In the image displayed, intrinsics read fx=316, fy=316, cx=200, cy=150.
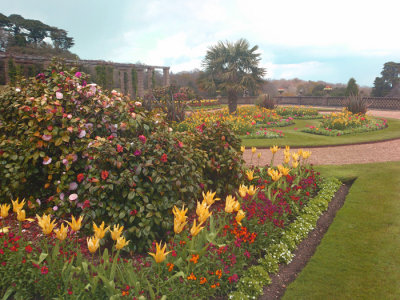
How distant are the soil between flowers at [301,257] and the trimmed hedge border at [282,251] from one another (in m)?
0.06

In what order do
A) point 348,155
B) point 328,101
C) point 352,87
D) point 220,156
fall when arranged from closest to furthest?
point 220,156
point 348,155
point 328,101
point 352,87

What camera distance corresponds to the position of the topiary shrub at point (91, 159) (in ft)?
10.7

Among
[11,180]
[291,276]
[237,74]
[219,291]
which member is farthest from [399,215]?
[237,74]

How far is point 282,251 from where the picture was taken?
344 cm

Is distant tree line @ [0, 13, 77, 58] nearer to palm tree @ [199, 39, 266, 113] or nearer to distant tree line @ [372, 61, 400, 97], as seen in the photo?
palm tree @ [199, 39, 266, 113]

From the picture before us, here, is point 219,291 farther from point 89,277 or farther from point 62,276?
point 62,276

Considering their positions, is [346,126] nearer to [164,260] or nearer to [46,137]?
[46,137]

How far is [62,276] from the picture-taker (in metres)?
2.36

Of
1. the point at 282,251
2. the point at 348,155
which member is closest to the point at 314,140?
the point at 348,155

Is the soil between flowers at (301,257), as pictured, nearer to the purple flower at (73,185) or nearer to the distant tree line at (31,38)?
the purple flower at (73,185)

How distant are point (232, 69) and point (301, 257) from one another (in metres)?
15.6

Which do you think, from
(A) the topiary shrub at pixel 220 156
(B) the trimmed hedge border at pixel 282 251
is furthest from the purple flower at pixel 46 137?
(B) the trimmed hedge border at pixel 282 251

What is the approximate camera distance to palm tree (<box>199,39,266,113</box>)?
17.8 meters

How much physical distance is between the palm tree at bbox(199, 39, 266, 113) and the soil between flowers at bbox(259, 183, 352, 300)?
13.4 m
